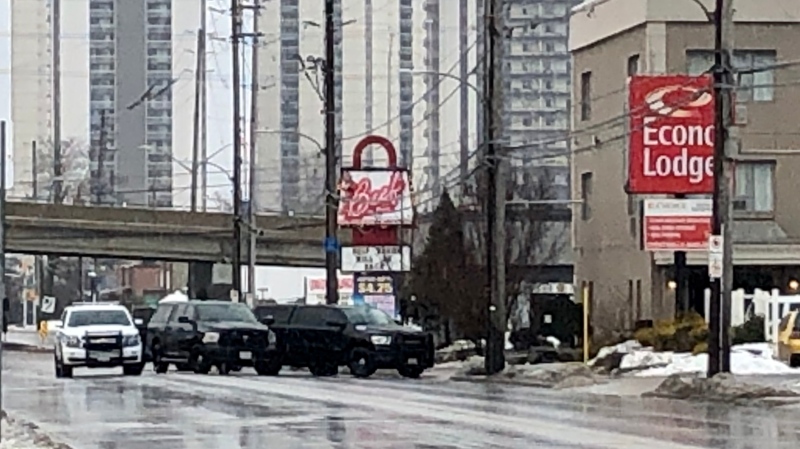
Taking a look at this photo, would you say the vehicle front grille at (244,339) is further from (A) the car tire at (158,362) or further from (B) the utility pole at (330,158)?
(B) the utility pole at (330,158)

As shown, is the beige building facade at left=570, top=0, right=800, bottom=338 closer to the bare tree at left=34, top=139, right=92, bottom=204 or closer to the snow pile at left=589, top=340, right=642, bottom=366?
the snow pile at left=589, top=340, right=642, bottom=366

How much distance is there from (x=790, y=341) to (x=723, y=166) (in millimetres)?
7178

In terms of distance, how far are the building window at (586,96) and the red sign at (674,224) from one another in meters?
17.1

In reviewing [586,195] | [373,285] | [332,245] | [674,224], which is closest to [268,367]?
[373,285]

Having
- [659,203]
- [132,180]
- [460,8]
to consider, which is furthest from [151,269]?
[659,203]

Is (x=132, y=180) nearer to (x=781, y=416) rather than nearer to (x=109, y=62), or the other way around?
(x=109, y=62)

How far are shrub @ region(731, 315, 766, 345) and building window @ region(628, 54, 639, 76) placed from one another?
1114 centimetres

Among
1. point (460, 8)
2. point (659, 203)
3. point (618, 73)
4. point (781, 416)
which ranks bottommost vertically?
point (781, 416)

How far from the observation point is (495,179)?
132 ft

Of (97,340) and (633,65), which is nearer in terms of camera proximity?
(97,340)

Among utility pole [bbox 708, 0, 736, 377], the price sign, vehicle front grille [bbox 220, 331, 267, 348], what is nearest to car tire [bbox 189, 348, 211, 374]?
vehicle front grille [bbox 220, 331, 267, 348]

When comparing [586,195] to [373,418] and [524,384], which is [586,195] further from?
[373,418]

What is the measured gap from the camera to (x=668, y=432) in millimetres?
21141

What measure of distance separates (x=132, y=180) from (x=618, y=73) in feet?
199
